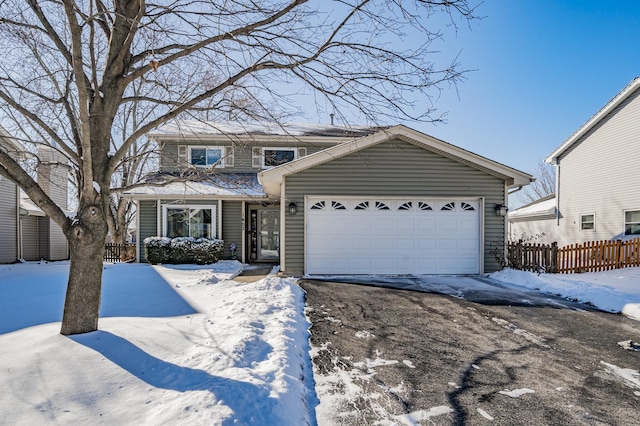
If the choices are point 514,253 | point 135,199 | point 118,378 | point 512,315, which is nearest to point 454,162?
point 514,253

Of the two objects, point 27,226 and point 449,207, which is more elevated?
point 449,207

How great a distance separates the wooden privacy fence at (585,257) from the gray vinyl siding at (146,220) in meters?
13.0

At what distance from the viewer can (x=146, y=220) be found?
12602 mm

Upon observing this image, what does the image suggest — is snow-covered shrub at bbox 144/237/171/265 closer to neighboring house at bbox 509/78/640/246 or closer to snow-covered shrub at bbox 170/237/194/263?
snow-covered shrub at bbox 170/237/194/263

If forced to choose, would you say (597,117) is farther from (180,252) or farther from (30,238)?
(30,238)

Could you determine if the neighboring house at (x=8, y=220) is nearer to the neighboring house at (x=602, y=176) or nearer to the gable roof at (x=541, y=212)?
the gable roof at (x=541, y=212)

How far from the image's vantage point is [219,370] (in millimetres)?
2930

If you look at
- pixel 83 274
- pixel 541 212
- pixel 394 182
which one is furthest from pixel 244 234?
pixel 541 212

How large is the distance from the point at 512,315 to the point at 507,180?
551 cm

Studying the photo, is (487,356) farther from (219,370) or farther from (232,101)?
(232,101)

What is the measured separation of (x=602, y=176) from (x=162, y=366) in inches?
647

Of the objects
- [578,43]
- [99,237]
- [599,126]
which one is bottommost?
[99,237]

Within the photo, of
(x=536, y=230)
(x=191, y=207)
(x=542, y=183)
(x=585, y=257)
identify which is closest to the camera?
(x=585, y=257)

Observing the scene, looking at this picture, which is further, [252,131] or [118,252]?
[118,252]
